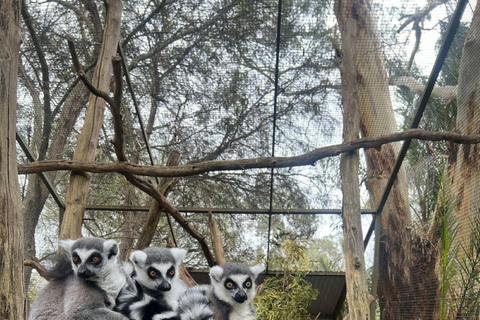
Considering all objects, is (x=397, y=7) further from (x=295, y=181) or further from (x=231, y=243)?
(x=231, y=243)

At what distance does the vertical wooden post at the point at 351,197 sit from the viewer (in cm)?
378

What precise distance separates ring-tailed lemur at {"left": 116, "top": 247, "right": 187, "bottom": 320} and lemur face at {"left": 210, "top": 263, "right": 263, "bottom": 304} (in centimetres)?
29

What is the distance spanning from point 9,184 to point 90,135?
221 centimetres

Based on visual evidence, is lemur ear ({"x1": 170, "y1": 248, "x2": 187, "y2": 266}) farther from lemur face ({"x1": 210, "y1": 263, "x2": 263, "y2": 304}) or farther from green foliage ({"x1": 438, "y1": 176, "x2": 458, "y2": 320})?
green foliage ({"x1": 438, "y1": 176, "x2": 458, "y2": 320})

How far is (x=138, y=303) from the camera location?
9.95 feet

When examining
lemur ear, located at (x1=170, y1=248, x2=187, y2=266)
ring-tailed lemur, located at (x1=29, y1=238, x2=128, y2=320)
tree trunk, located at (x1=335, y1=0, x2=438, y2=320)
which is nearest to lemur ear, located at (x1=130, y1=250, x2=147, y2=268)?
ring-tailed lemur, located at (x1=29, y1=238, x2=128, y2=320)

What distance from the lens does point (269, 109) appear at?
531 cm

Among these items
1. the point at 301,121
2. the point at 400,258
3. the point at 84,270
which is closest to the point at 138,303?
the point at 84,270

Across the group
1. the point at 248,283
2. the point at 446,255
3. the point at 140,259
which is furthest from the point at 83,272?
the point at 446,255

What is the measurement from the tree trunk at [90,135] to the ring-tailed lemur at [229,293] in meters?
1.43

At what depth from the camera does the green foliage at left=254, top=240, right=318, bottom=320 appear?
464cm

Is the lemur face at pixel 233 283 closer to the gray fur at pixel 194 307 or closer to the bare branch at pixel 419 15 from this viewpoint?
the gray fur at pixel 194 307

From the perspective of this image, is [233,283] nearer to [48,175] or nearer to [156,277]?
[156,277]

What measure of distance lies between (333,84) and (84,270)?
3.36 m
